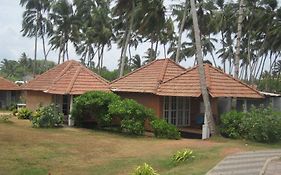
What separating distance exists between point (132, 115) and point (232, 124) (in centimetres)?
465

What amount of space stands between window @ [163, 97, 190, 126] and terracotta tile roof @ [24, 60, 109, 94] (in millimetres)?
4224

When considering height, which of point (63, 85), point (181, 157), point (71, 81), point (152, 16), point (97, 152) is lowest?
point (97, 152)

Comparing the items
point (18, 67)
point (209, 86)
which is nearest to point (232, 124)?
point (209, 86)

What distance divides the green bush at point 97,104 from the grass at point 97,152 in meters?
1.08

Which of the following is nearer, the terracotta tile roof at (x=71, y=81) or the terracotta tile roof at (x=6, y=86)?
the terracotta tile roof at (x=71, y=81)

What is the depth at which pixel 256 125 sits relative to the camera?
56.8 ft

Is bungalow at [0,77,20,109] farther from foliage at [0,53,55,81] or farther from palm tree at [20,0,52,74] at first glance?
foliage at [0,53,55,81]

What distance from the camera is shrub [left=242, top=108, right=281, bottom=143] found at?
55.7ft

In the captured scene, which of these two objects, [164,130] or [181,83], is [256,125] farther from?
[181,83]

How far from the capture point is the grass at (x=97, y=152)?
12.4m

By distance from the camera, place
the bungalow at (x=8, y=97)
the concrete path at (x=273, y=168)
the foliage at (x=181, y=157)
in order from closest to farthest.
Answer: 1. the concrete path at (x=273, y=168)
2. the foliage at (x=181, y=157)
3. the bungalow at (x=8, y=97)

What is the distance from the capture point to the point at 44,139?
17.2 meters

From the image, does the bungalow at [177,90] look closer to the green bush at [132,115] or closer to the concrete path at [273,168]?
the green bush at [132,115]

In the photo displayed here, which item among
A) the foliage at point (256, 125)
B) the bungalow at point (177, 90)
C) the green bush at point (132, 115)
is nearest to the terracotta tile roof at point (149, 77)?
the bungalow at point (177, 90)
